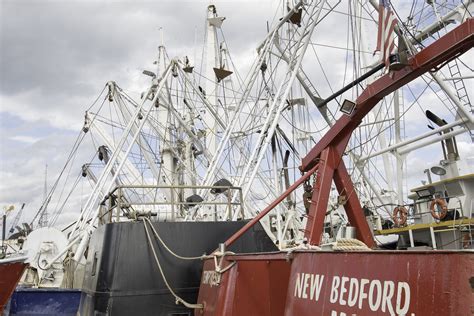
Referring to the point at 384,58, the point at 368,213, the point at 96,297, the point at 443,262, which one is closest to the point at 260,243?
the point at 96,297

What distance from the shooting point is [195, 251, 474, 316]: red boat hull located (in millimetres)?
3613

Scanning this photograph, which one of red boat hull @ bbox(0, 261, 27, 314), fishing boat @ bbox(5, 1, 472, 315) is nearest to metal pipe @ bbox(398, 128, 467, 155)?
fishing boat @ bbox(5, 1, 472, 315)

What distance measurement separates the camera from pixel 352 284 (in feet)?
15.2

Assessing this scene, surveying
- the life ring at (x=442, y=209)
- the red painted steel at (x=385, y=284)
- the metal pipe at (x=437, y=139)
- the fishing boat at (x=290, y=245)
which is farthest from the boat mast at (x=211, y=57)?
the red painted steel at (x=385, y=284)

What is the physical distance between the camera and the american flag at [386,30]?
26.8 feet

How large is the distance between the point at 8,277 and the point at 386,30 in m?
11.0

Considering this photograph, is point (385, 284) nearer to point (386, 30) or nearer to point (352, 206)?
point (386, 30)

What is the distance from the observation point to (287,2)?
17250mm

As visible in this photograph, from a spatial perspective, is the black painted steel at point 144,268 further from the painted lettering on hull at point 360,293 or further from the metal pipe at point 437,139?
the metal pipe at point 437,139

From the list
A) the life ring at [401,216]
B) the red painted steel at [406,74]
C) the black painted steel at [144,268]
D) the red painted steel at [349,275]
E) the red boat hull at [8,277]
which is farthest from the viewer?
the life ring at [401,216]

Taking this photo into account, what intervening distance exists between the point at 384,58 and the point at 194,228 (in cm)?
543

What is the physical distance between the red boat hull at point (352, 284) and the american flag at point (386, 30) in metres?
4.25

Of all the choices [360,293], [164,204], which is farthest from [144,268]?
[360,293]

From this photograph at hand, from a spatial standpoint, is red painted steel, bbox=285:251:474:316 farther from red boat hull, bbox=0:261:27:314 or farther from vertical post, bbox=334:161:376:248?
red boat hull, bbox=0:261:27:314
